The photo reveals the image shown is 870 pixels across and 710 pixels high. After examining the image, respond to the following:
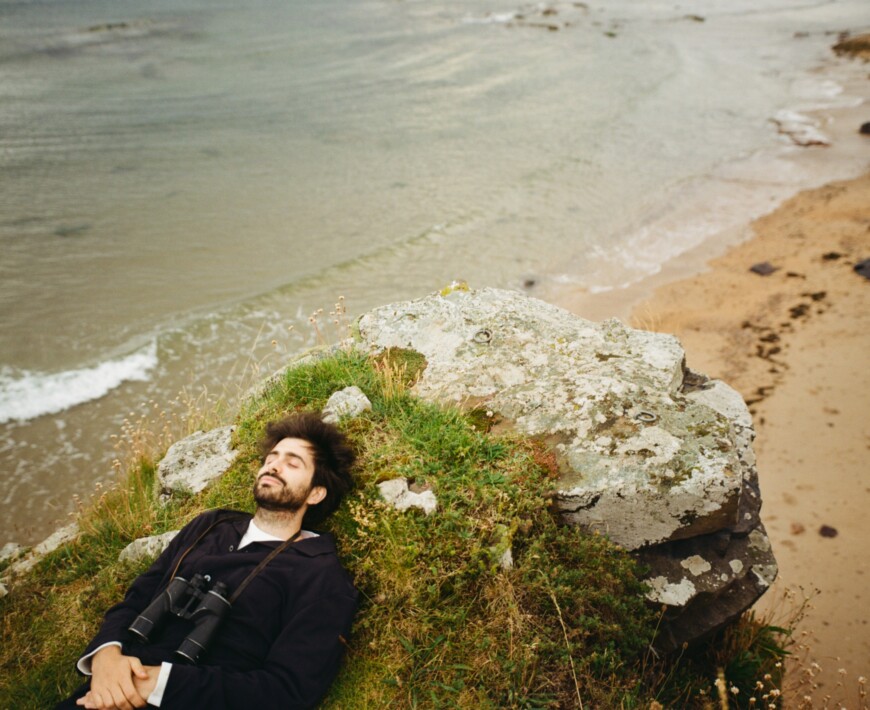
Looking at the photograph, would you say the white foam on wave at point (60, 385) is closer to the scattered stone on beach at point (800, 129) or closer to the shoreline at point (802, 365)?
the shoreline at point (802, 365)

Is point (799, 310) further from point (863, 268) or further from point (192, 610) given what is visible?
point (192, 610)

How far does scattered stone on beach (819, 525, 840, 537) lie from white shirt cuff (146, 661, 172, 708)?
7669 millimetres

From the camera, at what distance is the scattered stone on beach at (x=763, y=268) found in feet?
42.6

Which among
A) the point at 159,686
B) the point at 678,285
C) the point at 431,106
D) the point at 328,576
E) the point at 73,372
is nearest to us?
the point at 159,686

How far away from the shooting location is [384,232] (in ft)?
50.5

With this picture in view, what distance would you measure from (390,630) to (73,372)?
8.89m

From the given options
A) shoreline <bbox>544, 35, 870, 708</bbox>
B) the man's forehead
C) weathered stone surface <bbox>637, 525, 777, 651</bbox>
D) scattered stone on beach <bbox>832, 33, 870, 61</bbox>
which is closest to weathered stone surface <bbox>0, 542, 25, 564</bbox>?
the man's forehead

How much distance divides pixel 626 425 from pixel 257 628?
134 inches

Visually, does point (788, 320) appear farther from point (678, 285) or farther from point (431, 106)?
point (431, 106)

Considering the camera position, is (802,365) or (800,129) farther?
(800,129)

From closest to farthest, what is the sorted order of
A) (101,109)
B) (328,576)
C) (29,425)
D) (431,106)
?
1. (328,576)
2. (29,425)
3. (101,109)
4. (431,106)

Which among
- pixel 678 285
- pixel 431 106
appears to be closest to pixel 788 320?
pixel 678 285

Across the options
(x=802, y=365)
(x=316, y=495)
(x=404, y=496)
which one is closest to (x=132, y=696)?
(x=316, y=495)

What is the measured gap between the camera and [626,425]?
5039 mm
